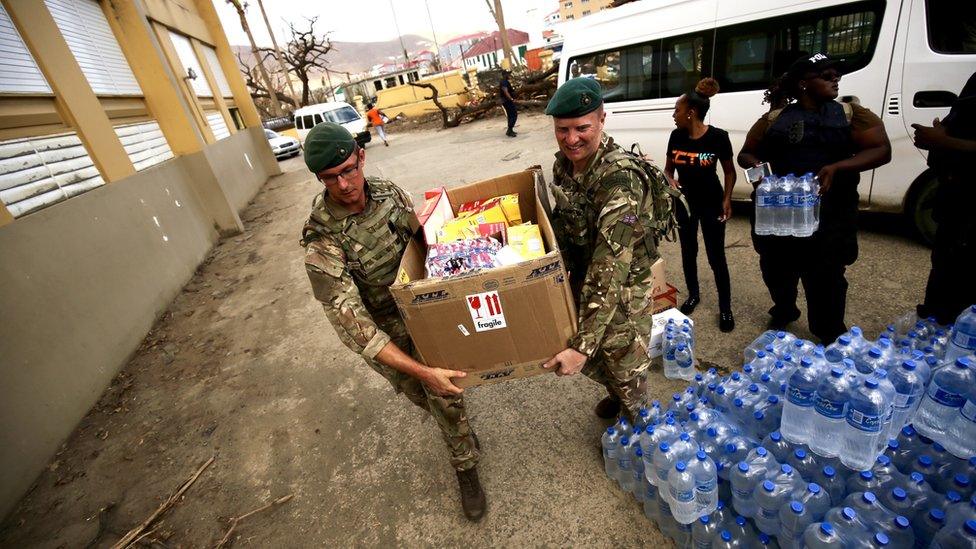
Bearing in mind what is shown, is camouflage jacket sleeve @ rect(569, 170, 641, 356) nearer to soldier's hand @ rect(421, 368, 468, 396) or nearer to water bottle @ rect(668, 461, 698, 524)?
soldier's hand @ rect(421, 368, 468, 396)

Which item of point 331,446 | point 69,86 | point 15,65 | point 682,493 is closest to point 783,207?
point 682,493

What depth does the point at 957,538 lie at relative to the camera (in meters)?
1.33

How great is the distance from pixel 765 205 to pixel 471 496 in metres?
2.68

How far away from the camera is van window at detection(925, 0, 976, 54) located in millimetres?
3129

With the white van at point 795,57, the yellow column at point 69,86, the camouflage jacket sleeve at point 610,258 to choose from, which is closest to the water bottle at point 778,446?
the camouflage jacket sleeve at point 610,258

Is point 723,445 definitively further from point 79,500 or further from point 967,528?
point 79,500

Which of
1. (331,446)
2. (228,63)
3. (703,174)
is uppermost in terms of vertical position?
(228,63)

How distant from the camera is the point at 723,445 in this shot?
1.95 meters

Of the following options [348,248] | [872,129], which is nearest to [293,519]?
[348,248]

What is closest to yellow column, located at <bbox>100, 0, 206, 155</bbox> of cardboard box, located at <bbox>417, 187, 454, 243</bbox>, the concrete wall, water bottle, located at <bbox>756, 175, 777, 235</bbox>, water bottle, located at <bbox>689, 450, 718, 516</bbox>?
the concrete wall

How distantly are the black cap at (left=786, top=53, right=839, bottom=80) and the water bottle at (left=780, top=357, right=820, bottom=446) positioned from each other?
173 centimetres

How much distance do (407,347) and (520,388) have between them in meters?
1.27

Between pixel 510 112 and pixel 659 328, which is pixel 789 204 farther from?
pixel 510 112

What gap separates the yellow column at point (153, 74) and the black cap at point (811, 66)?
9579 mm
